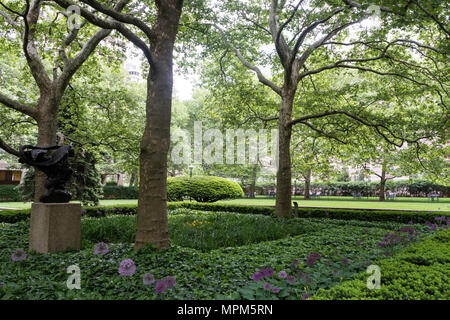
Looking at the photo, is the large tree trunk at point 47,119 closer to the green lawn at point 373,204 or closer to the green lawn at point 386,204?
the green lawn at point 373,204

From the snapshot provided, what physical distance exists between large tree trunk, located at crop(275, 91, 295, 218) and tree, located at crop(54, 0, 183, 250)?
206 inches

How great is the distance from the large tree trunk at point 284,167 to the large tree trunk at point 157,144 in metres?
5.24

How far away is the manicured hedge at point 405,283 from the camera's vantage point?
7.92ft

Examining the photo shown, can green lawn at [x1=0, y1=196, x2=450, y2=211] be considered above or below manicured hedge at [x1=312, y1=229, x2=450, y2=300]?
below

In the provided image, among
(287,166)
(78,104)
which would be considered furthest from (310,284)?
(78,104)

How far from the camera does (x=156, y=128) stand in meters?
4.80

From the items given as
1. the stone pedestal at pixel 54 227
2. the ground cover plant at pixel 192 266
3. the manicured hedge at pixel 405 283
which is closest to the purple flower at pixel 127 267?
the ground cover plant at pixel 192 266

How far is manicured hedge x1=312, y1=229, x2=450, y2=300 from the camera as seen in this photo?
2414 mm

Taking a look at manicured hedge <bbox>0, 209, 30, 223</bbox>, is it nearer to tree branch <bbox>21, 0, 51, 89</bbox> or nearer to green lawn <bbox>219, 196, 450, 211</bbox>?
tree branch <bbox>21, 0, 51, 89</bbox>

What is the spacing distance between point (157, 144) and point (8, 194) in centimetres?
2330

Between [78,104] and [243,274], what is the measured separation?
29.0 feet

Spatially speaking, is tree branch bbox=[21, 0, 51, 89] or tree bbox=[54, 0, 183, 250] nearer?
tree bbox=[54, 0, 183, 250]

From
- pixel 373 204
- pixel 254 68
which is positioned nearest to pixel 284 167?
pixel 254 68

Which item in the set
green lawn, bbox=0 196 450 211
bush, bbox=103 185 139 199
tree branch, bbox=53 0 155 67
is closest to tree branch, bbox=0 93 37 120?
tree branch, bbox=53 0 155 67
